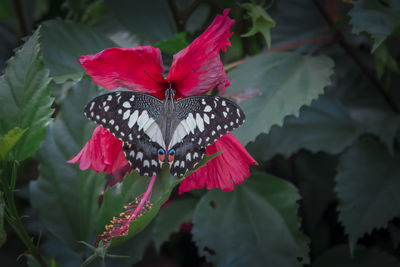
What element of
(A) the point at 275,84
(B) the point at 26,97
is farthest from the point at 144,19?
(B) the point at 26,97

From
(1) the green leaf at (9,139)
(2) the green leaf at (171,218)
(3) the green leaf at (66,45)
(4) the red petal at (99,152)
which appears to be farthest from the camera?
(2) the green leaf at (171,218)

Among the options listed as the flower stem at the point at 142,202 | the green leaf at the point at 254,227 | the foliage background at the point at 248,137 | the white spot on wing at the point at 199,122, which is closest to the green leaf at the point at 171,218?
the foliage background at the point at 248,137

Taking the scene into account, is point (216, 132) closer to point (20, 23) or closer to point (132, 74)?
point (132, 74)

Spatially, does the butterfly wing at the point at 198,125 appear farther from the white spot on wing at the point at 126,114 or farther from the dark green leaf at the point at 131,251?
the dark green leaf at the point at 131,251

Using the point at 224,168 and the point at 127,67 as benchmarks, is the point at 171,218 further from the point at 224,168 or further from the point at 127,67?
the point at 127,67

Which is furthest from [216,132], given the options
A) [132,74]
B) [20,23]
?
[20,23]
